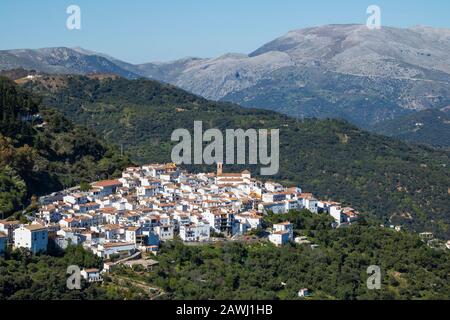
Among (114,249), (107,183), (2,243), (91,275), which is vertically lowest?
(91,275)

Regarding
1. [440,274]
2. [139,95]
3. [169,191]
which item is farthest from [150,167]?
[139,95]

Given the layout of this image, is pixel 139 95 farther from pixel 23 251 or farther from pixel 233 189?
pixel 23 251

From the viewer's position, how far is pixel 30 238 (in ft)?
82.9

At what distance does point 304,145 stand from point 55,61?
119 meters

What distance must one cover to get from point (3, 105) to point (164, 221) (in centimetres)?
1098

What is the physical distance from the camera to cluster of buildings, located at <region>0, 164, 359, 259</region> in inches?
1044

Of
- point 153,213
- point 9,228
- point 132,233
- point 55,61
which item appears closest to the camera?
point 9,228

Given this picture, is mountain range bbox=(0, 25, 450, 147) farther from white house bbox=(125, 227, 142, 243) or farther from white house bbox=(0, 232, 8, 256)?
white house bbox=(0, 232, 8, 256)

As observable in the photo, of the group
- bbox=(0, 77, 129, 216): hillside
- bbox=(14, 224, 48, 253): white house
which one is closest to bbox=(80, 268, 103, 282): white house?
bbox=(14, 224, 48, 253): white house

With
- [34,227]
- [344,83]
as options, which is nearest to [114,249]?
[34,227]

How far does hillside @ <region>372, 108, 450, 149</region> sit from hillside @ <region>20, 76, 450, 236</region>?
36560 millimetres

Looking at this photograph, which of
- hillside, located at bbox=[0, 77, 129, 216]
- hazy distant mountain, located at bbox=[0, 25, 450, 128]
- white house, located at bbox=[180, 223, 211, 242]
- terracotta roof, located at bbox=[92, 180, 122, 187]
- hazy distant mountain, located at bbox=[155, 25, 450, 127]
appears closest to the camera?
white house, located at bbox=[180, 223, 211, 242]

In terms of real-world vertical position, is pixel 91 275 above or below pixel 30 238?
below

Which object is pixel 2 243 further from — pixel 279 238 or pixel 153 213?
pixel 279 238
